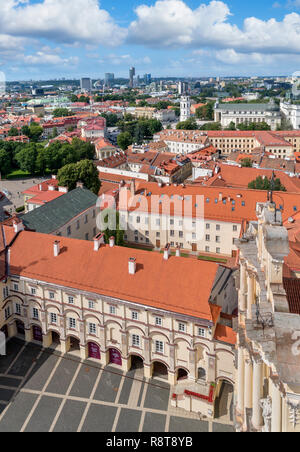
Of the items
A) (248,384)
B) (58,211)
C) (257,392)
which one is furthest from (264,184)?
(257,392)

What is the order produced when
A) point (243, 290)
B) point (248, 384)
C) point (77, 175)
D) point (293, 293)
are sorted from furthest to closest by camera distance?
point (77, 175) → point (243, 290) → point (293, 293) → point (248, 384)

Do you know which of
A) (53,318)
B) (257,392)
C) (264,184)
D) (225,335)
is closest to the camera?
(257,392)

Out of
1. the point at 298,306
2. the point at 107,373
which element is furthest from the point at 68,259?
the point at 298,306

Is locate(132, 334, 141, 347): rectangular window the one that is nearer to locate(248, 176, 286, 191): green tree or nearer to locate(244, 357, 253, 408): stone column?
locate(244, 357, 253, 408): stone column

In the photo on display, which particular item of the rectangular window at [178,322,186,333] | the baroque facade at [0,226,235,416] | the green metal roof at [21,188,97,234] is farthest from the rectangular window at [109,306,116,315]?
the green metal roof at [21,188,97,234]

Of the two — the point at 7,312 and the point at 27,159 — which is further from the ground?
the point at 27,159

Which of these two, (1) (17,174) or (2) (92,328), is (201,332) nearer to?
(2) (92,328)

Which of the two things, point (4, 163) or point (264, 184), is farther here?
point (4, 163)

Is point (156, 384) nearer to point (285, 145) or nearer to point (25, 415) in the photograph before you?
point (25, 415)
